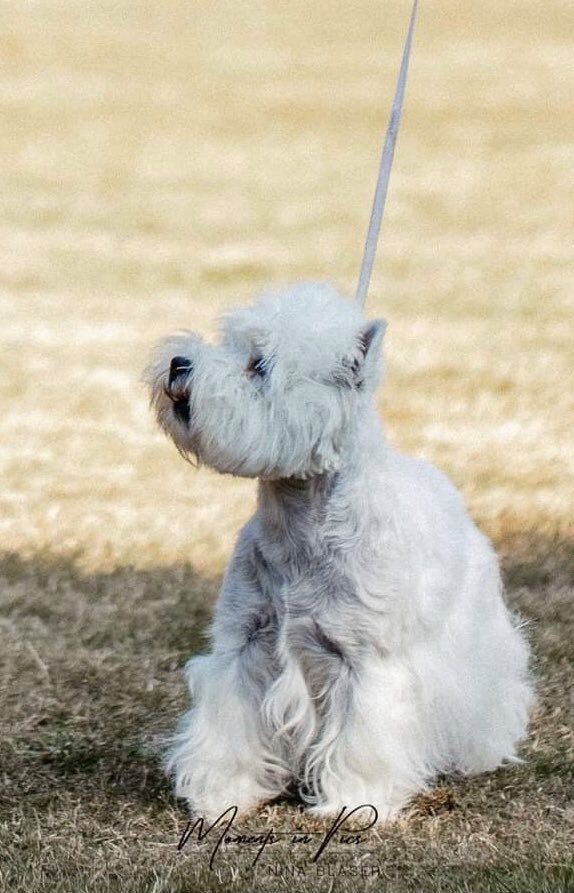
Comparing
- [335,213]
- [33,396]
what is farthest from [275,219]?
[33,396]

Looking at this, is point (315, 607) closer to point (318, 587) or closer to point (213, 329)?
point (318, 587)

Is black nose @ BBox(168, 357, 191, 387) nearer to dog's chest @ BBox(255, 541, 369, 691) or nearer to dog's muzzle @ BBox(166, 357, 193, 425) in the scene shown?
dog's muzzle @ BBox(166, 357, 193, 425)

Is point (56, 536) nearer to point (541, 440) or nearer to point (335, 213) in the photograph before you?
point (541, 440)

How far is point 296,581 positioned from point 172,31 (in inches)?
842

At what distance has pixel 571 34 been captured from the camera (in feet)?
76.0

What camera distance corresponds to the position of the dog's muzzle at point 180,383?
350cm

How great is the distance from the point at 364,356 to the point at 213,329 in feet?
1.38

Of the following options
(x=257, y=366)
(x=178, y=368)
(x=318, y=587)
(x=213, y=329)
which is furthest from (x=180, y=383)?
(x=318, y=587)

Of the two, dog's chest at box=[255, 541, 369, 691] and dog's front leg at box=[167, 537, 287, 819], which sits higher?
dog's chest at box=[255, 541, 369, 691]

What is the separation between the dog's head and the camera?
11.5ft

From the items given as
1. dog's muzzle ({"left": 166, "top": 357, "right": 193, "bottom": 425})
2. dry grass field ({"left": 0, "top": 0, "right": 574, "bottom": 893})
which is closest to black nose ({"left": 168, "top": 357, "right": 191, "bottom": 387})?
dog's muzzle ({"left": 166, "top": 357, "right": 193, "bottom": 425})

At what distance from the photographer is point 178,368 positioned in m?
3.51

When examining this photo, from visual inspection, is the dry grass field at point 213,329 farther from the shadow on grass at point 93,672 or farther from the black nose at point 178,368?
the black nose at point 178,368

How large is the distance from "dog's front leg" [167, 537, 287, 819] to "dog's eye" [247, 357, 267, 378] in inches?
20.1
